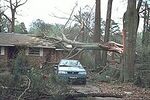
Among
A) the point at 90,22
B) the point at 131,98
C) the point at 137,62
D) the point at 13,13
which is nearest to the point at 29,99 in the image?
the point at 131,98

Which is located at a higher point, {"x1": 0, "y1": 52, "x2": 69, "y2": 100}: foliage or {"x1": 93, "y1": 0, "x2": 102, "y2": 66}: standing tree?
{"x1": 93, "y1": 0, "x2": 102, "y2": 66}: standing tree

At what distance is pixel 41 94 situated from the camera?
1258cm

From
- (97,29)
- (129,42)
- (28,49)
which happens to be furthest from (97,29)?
(129,42)

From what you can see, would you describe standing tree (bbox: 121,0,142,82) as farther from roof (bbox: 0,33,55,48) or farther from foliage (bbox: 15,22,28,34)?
foliage (bbox: 15,22,28,34)

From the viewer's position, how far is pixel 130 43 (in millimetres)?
21328

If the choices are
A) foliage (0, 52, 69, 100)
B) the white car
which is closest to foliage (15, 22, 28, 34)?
the white car

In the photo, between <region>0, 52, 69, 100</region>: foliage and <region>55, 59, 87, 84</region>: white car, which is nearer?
<region>0, 52, 69, 100</region>: foliage

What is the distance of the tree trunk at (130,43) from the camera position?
21.2 meters

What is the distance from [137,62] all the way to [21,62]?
43.6 ft

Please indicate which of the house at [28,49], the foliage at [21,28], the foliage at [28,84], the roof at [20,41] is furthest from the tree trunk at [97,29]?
the foliage at [21,28]

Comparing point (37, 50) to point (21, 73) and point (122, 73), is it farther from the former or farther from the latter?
point (21, 73)

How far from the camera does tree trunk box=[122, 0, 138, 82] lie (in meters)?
21.2

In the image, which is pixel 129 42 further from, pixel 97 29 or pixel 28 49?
pixel 28 49

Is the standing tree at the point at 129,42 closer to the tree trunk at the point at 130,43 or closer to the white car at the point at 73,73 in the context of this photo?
the tree trunk at the point at 130,43
